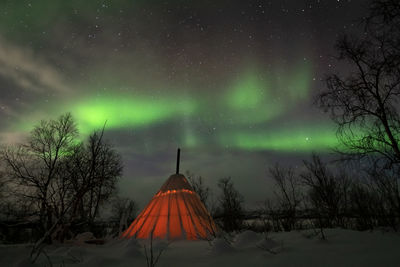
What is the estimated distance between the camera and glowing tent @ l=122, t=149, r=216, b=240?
20.9ft

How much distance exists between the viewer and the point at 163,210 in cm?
725

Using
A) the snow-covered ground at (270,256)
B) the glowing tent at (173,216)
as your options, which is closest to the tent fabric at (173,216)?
the glowing tent at (173,216)

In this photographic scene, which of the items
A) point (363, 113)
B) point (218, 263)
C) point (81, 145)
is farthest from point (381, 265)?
point (81, 145)

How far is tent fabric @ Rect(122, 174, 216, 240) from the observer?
6.37 meters

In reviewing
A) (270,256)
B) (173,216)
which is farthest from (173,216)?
(270,256)

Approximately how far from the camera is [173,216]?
6887mm

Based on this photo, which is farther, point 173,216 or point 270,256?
point 173,216

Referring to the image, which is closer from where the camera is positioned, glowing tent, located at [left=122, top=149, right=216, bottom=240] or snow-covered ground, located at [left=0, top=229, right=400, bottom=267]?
snow-covered ground, located at [left=0, top=229, right=400, bottom=267]

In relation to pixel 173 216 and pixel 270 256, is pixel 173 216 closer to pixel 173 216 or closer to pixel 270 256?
pixel 173 216

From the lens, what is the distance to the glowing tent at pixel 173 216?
638 cm

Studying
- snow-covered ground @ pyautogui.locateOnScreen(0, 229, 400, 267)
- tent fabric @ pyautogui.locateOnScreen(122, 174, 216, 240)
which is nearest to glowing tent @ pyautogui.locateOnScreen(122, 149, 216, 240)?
tent fabric @ pyautogui.locateOnScreen(122, 174, 216, 240)

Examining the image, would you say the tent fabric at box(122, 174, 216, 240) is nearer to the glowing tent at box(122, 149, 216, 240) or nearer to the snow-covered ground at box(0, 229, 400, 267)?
the glowing tent at box(122, 149, 216, 240)

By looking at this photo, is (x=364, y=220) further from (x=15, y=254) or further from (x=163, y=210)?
(x=15, y=254)

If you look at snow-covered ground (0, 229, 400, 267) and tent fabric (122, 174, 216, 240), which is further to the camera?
tent fabric (122, 174, 216, 240)
